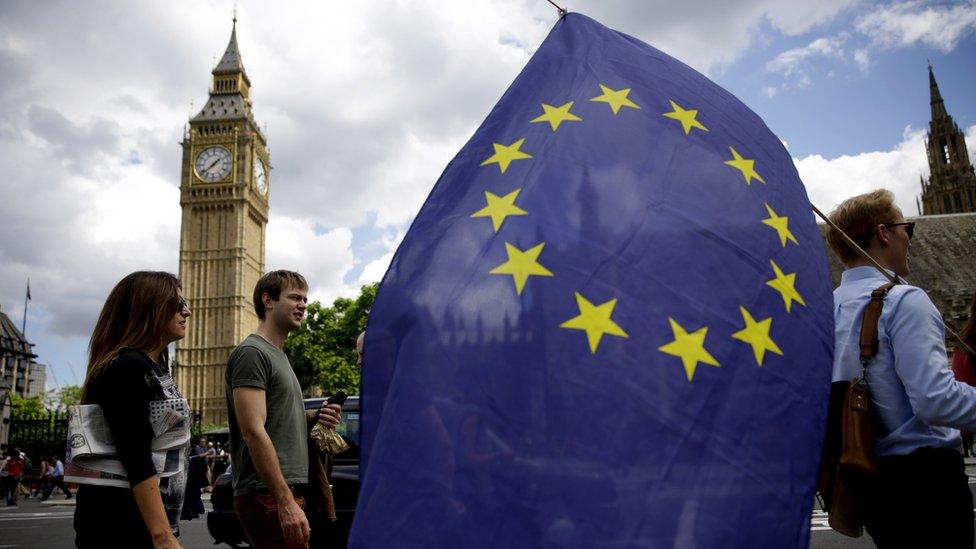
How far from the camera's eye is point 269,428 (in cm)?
342

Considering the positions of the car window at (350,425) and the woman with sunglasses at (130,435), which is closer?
the woman with sunglasses at (130,435)

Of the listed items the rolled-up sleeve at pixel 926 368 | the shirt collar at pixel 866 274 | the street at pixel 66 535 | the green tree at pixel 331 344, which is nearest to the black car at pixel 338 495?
the street at pixel 66 535

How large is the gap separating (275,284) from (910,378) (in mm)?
2730

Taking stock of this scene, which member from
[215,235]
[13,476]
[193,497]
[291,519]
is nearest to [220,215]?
[215,235]

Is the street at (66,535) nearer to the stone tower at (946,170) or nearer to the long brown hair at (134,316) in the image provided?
the long brown hair at (134,316)

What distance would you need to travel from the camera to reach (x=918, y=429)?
2502mm

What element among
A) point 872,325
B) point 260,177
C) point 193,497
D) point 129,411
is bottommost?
point 193,497

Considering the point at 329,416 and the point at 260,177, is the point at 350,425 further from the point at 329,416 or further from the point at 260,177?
the point at 260,177

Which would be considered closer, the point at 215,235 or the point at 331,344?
the point at 331,344

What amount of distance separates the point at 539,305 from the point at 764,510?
0.86 meters

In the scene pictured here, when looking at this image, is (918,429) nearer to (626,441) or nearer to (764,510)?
(764,510)

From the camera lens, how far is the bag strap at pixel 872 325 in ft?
8.41

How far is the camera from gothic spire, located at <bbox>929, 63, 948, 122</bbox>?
72375 millimetres

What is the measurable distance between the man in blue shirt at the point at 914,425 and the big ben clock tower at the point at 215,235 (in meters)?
72.2
